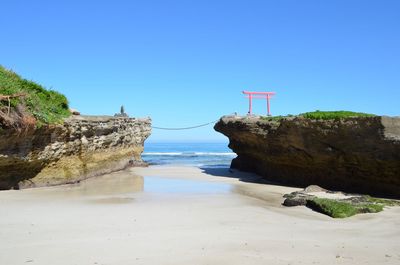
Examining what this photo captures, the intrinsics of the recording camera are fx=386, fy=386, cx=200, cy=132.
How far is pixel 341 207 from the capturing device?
340 inches

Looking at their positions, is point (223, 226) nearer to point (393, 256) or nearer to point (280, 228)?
point (280, 228)

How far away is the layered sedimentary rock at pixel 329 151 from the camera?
38.3ft

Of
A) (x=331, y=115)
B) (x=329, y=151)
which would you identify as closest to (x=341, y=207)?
(x=329, y=151)

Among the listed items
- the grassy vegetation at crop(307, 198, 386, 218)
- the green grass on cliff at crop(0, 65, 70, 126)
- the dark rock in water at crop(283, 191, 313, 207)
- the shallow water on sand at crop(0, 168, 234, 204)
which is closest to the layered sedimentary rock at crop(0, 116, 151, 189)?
the green grass on cliff at crop(0, 65, 70, 126)

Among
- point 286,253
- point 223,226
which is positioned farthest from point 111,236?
point 286,253

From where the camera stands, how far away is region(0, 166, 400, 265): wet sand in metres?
5.21

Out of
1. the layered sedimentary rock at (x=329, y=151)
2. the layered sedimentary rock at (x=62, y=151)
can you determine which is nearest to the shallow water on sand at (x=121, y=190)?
the layered sedimentary rock at (x=62, y=151)

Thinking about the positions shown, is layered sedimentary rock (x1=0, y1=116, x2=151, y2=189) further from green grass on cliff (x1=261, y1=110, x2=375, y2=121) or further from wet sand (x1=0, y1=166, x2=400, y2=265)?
green grass on cliff (x1=261, y1=110, x2=375, y2=121)

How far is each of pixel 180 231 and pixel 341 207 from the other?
158 inches

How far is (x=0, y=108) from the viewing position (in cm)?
1058

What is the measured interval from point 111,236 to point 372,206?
6174mm

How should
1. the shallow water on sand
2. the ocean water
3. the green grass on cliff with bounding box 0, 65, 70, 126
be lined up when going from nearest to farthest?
the shallow water on sand < the green grass on cliff with bounding box 0, 65, 70, 126 < the ocean water

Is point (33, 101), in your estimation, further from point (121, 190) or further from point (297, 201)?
point (297, 201)

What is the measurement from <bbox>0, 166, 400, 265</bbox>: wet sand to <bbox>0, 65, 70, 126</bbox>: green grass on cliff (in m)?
2.36
